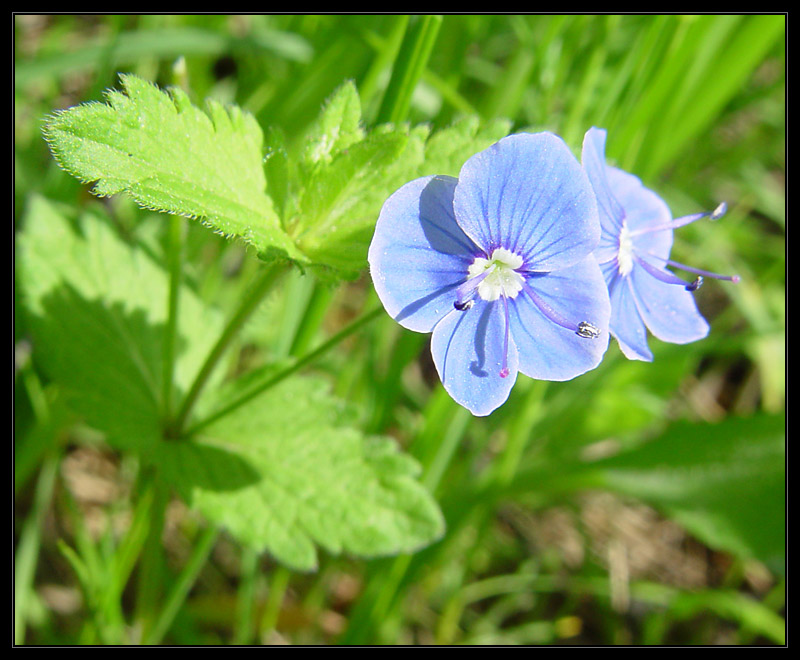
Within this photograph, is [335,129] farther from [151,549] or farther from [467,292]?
[151,549]

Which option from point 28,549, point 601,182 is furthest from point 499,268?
point 28,549

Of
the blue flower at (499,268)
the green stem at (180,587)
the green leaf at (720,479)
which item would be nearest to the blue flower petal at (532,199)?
the blue flower at (499,268)

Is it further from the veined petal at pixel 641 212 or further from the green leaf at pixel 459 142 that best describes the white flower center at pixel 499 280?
the veined petal at pixel 641 212

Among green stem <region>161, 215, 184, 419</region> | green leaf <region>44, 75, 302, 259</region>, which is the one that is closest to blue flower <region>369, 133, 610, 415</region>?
green leaf <region>44, 75, 302, 259</region>

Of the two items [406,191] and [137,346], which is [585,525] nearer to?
[137,346]

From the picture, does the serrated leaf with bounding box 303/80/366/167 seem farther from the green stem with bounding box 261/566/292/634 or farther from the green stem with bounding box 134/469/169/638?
the green stem with bounding box 261/566/292/634
